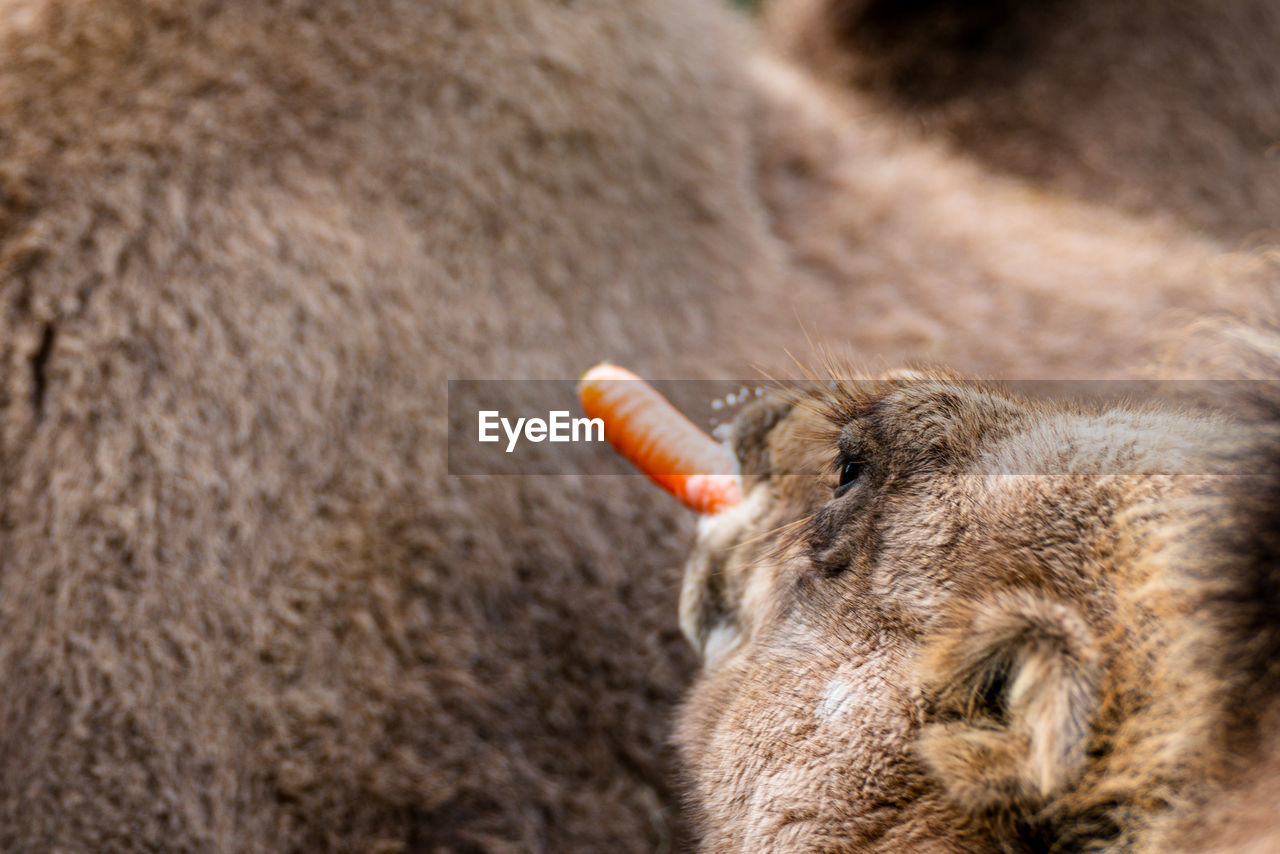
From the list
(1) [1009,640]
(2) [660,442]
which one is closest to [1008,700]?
Answer: (1) [1009,640]

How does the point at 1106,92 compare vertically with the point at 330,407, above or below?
above

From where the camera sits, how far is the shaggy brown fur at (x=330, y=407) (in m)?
1.08

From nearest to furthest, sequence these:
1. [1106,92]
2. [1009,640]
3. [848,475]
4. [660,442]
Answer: [1009,640] → [848,475] → [660,442] → [1106,92]

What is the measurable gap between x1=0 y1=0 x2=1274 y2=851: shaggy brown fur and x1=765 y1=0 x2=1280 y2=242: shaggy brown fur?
757mm

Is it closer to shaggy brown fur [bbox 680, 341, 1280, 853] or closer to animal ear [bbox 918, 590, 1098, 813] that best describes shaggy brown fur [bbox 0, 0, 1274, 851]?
shaggy brown fur [bbox 680, 341, 1280, 853]

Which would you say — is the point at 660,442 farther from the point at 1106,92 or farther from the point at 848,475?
the point at 1106,92

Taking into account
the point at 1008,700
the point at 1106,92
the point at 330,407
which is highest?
the point at 1106,92

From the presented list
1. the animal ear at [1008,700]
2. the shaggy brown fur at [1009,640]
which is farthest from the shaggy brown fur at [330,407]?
the animal ear at [1008,700]

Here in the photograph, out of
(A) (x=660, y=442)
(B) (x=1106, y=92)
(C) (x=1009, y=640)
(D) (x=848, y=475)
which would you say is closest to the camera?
(C) (x=1009, y=640)

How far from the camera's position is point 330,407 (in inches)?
47.9

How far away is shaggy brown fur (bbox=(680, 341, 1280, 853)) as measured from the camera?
0.58 m

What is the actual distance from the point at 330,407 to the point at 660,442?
1.48 feet

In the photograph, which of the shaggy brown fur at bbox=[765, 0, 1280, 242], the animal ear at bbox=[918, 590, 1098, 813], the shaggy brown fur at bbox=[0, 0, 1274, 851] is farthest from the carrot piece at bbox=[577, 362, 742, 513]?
the shaggy brown fur at bbox=[765, 0, 1280, 242]

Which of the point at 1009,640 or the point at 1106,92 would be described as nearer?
the point at 1009,640
